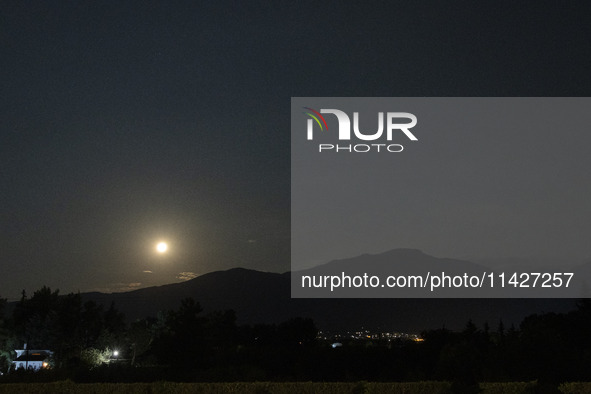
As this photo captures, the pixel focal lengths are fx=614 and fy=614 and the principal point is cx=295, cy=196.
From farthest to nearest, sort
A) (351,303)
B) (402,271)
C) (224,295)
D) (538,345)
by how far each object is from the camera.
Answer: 1. (224,295)
2. (351,303)
3. (538,345)
4. (402,271)

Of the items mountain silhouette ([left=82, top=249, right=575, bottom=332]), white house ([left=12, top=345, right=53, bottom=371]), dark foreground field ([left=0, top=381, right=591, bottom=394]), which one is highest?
mountain silhouette ([left=82, top=249, right=575, bottom=332])

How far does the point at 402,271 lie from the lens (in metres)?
16.8

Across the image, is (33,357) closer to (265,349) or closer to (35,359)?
(35,359)

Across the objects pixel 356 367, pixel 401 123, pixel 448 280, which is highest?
pixel 401 123

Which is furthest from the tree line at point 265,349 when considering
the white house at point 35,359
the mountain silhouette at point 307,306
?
the mountain silhouette at point 307,306

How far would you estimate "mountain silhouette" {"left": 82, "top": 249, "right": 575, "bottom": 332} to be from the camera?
136500mm

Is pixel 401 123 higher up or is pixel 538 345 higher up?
pixel 401 123

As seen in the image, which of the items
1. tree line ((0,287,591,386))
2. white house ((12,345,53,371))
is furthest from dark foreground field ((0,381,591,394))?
white house ((12,345,53,371))

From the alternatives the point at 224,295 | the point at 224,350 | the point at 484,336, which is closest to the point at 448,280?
the point at 224,350

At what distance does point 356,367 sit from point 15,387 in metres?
23.7

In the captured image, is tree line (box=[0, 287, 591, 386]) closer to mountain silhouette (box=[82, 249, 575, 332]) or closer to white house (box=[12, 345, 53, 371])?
white house (box=[12, 345, 53, 371])

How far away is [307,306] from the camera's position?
152 meters

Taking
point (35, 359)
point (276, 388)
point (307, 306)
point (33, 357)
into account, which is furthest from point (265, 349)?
point (307, 306)

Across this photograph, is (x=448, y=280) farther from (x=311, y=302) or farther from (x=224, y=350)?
(x=311, y=302)
